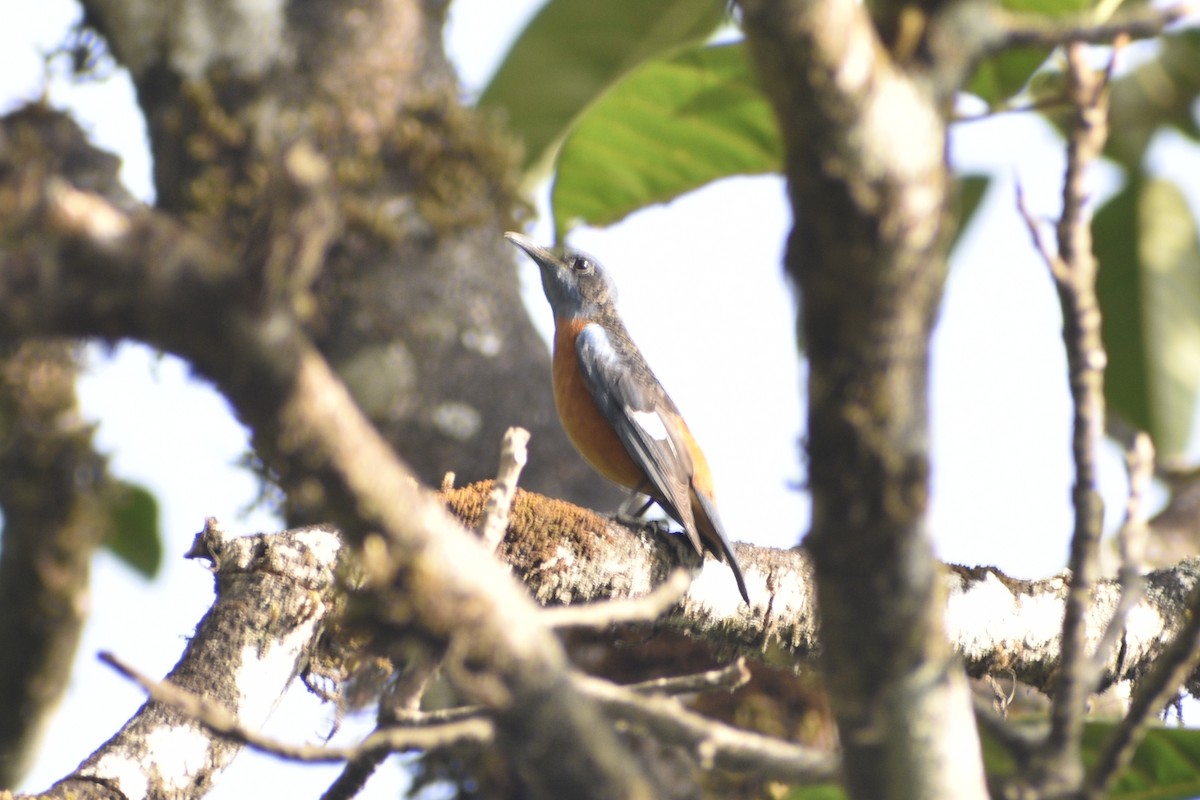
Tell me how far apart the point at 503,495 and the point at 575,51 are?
332 centimetres

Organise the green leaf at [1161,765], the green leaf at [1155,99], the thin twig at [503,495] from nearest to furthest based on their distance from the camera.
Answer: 1. the thin twig at [503,495]
2. the green leaf at [1161,765]
3. the green leaf at [1155,99]

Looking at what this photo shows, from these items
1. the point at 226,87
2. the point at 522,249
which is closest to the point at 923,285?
the point at 226,87

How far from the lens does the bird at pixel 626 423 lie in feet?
14.3

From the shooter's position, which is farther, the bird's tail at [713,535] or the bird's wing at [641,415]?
the bird's wing at [641,415]

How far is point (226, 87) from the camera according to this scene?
4.56m

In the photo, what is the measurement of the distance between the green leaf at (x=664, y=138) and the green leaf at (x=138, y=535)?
2.37 metres

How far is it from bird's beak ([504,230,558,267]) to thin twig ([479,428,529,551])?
3.29 metres

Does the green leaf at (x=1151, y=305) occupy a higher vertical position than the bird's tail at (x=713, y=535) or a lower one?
higher

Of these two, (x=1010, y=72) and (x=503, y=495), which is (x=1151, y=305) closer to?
(x=1010, y=72)

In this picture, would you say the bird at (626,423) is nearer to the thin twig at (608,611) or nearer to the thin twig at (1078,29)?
the thin twig at (608,611)

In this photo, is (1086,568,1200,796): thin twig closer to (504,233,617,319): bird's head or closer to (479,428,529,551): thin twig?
(479,428,529,551): thin twig

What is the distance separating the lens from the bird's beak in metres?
5.31

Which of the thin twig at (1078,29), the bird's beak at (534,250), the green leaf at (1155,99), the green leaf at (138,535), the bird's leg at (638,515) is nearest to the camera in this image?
the thin twig at (1078,29)

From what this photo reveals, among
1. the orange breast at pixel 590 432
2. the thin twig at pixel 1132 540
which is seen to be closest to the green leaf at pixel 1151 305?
the orange breast at pixel 590 432
